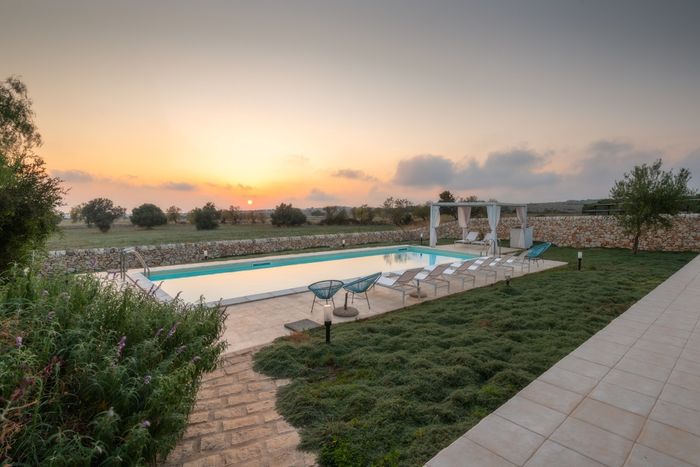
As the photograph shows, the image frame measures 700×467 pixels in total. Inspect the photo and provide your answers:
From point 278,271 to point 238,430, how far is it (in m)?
9.01

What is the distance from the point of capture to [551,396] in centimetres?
318

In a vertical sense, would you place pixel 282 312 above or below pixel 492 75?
below

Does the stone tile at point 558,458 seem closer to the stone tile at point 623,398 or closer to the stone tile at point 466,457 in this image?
the stone tile at point 466,457

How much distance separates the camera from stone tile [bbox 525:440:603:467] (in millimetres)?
2295

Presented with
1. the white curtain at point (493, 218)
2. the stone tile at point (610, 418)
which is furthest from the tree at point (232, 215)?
the stone tile at point (610, 418)

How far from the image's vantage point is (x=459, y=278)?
9.10 m

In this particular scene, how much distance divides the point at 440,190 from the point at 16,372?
3212cm

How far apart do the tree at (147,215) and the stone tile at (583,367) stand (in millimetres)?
29118

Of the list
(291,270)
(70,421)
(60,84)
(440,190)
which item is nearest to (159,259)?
(291,270)

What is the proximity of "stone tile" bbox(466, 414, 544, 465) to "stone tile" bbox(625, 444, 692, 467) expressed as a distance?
573mm

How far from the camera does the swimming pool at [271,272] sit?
877 cm

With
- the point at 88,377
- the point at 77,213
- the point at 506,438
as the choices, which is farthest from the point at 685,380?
the point at 77,213

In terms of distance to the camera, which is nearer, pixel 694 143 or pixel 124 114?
pixel 124 114

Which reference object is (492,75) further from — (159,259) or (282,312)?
(159,259)
